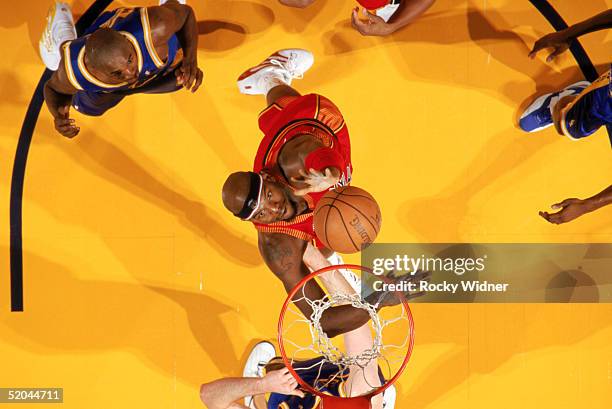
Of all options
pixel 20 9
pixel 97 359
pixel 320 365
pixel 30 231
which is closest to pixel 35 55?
pixel 20 9

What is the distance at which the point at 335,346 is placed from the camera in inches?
154

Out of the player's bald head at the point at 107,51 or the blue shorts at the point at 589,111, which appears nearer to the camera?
the player's bald head at the point at 107,51

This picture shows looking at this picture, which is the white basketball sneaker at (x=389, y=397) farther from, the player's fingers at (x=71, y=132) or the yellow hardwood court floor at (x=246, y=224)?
the player's fingers at (x=71, y=132)

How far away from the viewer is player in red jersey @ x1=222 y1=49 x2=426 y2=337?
3.21 meters

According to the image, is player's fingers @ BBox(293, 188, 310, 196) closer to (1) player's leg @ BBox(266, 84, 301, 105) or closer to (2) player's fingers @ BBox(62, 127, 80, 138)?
(1) player's leg @ BBox(266, 84, 301, 105)

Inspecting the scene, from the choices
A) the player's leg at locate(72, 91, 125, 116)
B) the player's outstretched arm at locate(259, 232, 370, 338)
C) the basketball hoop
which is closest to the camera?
the player's outstretched arm at locate(259, 232, 370, 338)

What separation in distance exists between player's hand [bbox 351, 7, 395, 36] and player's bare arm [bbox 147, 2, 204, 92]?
1.10 meters

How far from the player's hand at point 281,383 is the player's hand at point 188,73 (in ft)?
6.16

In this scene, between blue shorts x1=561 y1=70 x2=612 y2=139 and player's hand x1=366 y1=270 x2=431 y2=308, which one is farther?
player's hand x1=366 y1=270 x2=431 y2=308

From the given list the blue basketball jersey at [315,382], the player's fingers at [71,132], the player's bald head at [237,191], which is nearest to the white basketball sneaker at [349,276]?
the blue basketball jersey at [315,382]

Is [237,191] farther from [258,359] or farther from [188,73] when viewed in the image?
[258,359]

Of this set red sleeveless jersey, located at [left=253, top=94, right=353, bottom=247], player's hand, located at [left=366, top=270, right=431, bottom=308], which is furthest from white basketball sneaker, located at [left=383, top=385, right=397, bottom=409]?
red sleeveless jersey, located at [left=253, top=94, right=353, bottom=247]

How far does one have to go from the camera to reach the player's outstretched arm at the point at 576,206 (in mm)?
3863

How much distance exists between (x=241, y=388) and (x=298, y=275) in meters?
0.90
